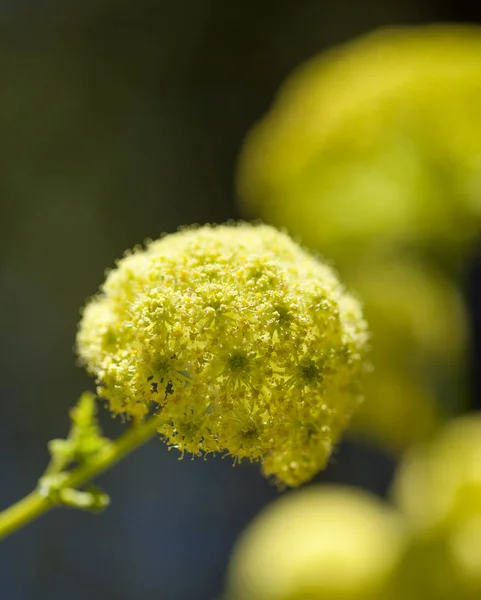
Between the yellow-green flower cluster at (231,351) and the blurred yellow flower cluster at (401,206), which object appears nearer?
the yellow-green flower cluster at (231,351)

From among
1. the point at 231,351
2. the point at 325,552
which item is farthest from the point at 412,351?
the point at 231,351

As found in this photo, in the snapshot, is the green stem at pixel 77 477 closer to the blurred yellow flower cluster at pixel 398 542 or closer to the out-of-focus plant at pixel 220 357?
the out-of-focus plant at pixel 220 357

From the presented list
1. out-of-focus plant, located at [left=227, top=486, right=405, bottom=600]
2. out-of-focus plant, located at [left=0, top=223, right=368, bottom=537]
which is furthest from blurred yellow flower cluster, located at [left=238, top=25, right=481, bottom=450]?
out-of-focus plant, located at [left=0, top=223, right=368, bottom=537]

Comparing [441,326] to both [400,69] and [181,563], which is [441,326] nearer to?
[400,69]

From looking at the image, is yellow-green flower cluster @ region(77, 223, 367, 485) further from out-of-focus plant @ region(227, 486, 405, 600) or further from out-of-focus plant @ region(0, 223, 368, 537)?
out-of-focus plant @ region(227, 486, 405, 600)

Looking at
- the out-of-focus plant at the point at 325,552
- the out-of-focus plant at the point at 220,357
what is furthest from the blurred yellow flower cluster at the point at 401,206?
the out-of-focus plant at the point at 220,357

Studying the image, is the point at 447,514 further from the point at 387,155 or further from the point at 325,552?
the point at 387,155

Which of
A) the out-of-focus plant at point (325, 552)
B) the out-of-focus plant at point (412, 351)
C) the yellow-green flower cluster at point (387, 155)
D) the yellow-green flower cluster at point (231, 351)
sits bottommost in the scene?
the out-of-focus plant at point (325, 552)
